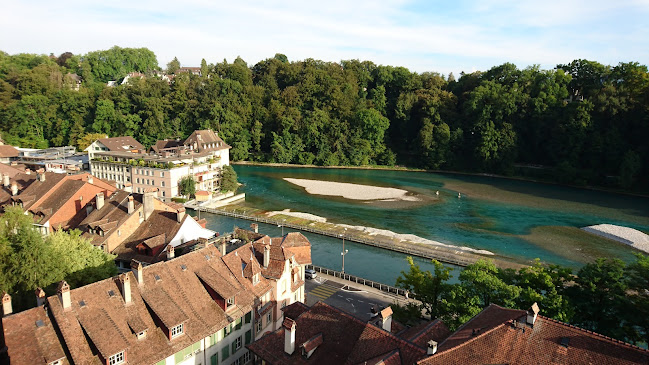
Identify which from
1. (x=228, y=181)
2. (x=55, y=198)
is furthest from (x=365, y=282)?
(x=228, y=181)

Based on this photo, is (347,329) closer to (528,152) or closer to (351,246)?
(351,246)

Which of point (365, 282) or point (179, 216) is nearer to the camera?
point (179, 216)

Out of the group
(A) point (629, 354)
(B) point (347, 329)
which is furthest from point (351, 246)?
(A) point (629, 354)

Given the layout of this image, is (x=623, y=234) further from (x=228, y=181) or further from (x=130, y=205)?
(x=228, y=181)

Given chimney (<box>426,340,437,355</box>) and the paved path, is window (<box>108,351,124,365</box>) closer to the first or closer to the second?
chimney (<box>426,340,437,355</box>)

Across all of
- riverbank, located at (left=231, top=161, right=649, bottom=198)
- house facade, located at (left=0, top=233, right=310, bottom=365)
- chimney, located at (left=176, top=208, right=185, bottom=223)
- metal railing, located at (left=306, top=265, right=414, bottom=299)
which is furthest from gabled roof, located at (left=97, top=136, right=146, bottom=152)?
house facade, located at (left=0, top=233, right=310, bottom=365)

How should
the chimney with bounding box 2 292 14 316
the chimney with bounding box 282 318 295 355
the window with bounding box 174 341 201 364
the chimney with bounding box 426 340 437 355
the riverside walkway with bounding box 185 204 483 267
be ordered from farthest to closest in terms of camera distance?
1. the riverside walkway with bounding box 185 204 483 267
2. the window with bounding box 174 341 201 364
3. the chimney with bounding box 2 292 14 316
4. the chimney with bounding box 282 318 295 355
5. the chimney with bounding box 426 340 437 355

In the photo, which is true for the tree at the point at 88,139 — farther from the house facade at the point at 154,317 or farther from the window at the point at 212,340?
the window at the point at 212,340
